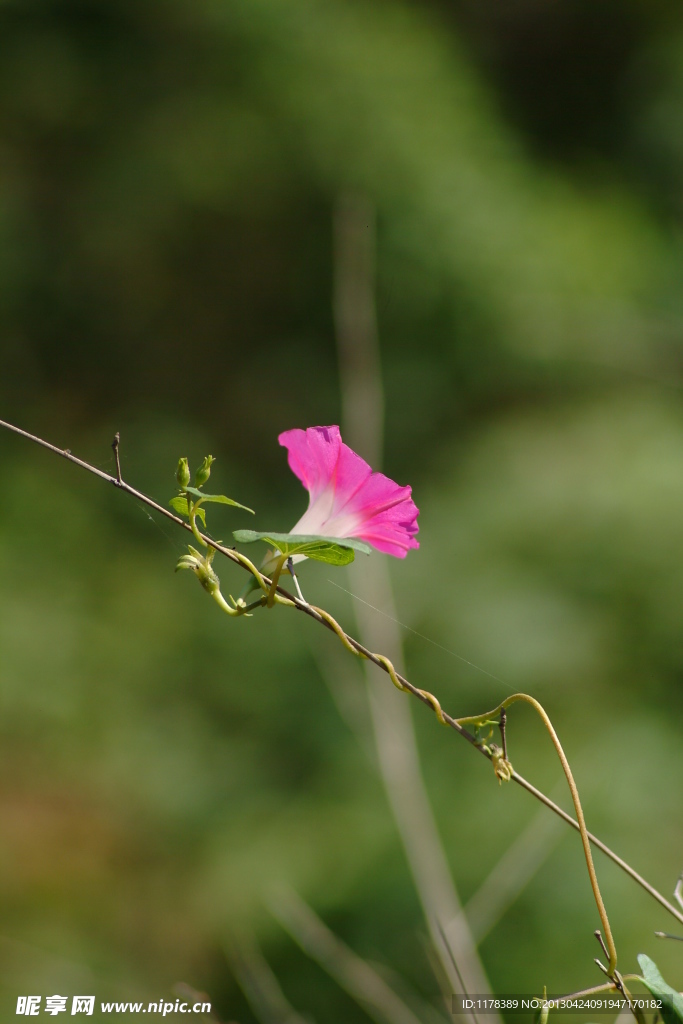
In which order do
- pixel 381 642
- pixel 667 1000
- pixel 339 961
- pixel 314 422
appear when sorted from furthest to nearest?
pixel 314 422 < pixel 381 642 < pixel 339 961 < pixel 667 1000

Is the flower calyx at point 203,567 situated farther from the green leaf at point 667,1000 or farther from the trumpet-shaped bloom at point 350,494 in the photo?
the green leaf at point 667,1000

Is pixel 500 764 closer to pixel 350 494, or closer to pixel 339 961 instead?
pixel 350 494

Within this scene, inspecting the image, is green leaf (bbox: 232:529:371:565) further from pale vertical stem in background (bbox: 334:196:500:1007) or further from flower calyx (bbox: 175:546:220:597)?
pale vertical stem in background (bbox: 334:196:500:1007)

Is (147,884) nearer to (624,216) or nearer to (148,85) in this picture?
(624,216)

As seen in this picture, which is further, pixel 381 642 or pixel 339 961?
pixel 381 642

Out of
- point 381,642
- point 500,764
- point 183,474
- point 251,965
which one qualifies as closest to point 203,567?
point 183,474

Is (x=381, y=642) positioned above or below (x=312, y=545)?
above

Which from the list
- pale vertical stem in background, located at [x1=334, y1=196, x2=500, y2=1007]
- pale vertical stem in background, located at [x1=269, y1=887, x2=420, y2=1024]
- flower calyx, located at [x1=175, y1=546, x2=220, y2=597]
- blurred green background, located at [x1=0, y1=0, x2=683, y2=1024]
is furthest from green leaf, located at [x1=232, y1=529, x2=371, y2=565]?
blurred green background, located at [x1=0, y1=0, x2=683, y2=1024]
